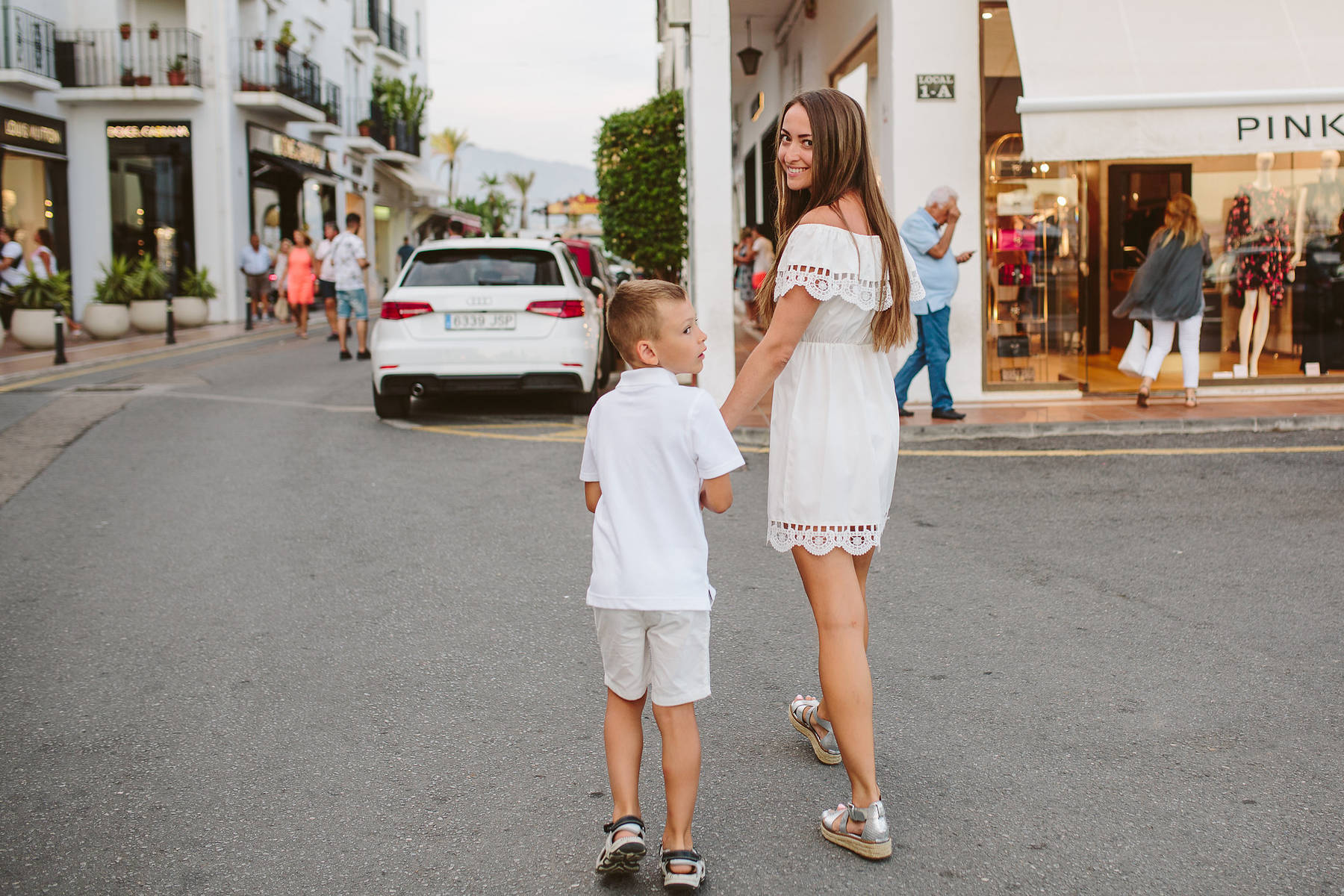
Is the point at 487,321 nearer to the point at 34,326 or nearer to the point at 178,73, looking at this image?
the point at 34,326

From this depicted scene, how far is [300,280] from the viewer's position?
2217cm

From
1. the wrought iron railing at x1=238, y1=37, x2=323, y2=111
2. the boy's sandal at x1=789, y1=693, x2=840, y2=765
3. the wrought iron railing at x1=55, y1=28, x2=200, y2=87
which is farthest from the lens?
the wrought iron railing at x1=238, y1=37, x2=323, y2=111

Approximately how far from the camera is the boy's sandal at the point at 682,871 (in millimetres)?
2754

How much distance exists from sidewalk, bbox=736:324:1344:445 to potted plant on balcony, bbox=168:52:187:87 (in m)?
21.6

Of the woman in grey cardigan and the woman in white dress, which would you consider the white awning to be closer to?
the woman in grey cardigan

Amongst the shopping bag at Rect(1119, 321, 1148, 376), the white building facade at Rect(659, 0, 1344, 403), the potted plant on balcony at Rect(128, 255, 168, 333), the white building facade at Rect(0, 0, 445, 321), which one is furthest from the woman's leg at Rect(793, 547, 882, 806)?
the white building facade at Rect(0, 0, 445, 321)

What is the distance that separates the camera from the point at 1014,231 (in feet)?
39.1

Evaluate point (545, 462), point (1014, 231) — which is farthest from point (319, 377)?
point (1014, 231)

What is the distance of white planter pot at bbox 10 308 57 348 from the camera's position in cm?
1878

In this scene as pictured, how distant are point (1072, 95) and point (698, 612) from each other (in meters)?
8.89

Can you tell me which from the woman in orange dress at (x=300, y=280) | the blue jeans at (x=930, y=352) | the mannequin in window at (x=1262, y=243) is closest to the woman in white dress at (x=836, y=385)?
the blue jeans at (x=930, y=352)

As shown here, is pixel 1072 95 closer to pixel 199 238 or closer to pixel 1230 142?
pixel 1230 142

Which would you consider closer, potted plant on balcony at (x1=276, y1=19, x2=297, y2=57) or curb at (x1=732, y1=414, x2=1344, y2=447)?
curb at (x1=732, y1=414, x2=1344, y2=447)

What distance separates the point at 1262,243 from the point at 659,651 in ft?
37.7
